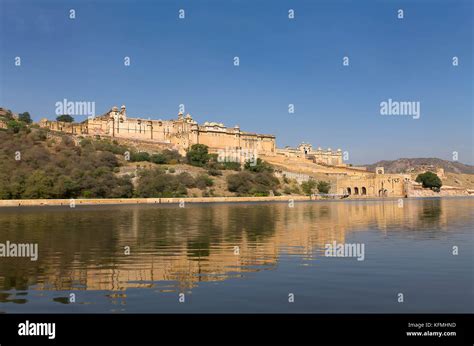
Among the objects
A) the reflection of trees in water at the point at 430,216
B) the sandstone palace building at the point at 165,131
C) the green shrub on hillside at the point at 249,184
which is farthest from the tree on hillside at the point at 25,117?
the reflection of trees in water at the point at 430,216

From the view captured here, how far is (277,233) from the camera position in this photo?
766 inches

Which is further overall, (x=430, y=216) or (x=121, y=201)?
(x=121, y=201)

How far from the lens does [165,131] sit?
351ft

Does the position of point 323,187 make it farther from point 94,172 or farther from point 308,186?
point 94,172

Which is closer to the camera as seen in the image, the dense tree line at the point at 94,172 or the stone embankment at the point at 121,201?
the stone embankment at the point at 121,201

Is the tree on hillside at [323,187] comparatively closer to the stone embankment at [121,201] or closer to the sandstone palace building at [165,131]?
the stone embankment at [121,201]

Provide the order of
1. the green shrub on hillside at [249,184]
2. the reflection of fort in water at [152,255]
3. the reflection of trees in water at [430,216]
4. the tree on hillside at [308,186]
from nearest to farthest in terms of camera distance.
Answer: the reflection of fort in water at [152,255] < the reflection of trees in water at [430,216] < the green shrub on hillside at [249,184] < the tree on hillside at [308,186]

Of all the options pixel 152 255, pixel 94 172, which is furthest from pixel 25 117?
pixel 152 255

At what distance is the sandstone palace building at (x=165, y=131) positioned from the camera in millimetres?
98438

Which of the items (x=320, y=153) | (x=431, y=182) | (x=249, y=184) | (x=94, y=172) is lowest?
(x=249, y=184)

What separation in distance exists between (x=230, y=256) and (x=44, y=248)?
6.09 meters

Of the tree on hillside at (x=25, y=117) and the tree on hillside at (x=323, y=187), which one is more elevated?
the tree on hillside at (x=25, y=117)

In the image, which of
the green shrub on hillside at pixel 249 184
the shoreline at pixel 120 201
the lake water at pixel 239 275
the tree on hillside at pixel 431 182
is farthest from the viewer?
the tree on hillside at pixel 431 182
